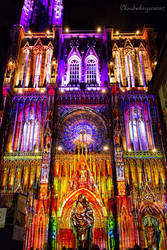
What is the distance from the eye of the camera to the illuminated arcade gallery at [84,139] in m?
17.6

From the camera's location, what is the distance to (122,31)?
28.0 meters

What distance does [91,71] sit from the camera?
26.0 meters

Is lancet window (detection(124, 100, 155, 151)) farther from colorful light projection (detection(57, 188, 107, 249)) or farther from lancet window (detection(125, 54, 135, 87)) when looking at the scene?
colorful light projection (detection(57, 188, 107, 249))

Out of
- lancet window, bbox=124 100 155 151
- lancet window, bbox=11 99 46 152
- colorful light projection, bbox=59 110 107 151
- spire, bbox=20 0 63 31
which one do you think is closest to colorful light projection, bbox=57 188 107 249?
colorful light projection, bbox=59 110 107 151

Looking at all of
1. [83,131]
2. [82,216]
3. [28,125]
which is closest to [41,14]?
[28,125]

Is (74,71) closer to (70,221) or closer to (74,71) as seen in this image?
(74,71)

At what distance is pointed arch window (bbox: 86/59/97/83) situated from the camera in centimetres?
2533

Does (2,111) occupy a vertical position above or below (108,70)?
below

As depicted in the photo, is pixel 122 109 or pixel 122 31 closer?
pixel 122 109

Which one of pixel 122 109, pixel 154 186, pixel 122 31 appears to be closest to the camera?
pixel 154 186

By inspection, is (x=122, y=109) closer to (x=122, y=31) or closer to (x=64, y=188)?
(x=64, y=188)

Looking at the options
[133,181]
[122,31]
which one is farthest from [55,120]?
[122,31]

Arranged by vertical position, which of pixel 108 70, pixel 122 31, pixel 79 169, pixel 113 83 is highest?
pixel 122 31

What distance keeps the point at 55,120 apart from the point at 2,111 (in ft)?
16.4
